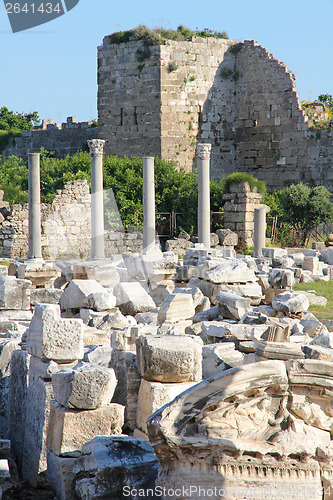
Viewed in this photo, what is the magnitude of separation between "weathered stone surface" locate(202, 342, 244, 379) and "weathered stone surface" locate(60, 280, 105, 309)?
3.86 meters

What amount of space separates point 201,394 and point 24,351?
2457 millimetres

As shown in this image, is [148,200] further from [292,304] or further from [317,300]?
[292,304]

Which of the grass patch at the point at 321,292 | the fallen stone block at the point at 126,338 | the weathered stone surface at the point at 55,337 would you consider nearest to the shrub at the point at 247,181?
the grass patch at the point at 321,292

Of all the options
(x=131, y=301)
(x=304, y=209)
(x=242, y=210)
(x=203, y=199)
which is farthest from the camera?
(x=304, y=209)

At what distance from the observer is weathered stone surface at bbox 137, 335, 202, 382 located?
450 centimetres

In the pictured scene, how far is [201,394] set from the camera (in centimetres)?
366

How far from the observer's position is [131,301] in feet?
34.9

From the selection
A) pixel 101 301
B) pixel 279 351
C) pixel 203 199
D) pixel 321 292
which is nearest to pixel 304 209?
pixel 203 199

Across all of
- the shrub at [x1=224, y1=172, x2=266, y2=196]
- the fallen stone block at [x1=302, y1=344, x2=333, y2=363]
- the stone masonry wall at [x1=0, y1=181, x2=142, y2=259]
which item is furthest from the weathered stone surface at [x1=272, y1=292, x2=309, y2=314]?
the shrub at [x1=224, y1=172, x2=266, y2=196]

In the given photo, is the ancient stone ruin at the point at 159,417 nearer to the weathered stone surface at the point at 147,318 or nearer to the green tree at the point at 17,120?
the weathered stone surface at the point at 147,318

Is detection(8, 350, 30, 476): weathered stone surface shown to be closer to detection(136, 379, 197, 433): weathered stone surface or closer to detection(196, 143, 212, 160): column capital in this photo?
detection(136, 379, 197, 433): weathered stone surface

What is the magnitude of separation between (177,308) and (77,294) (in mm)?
1544

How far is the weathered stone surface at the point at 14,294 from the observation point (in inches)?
382

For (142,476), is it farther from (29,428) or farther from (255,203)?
(255,203)
